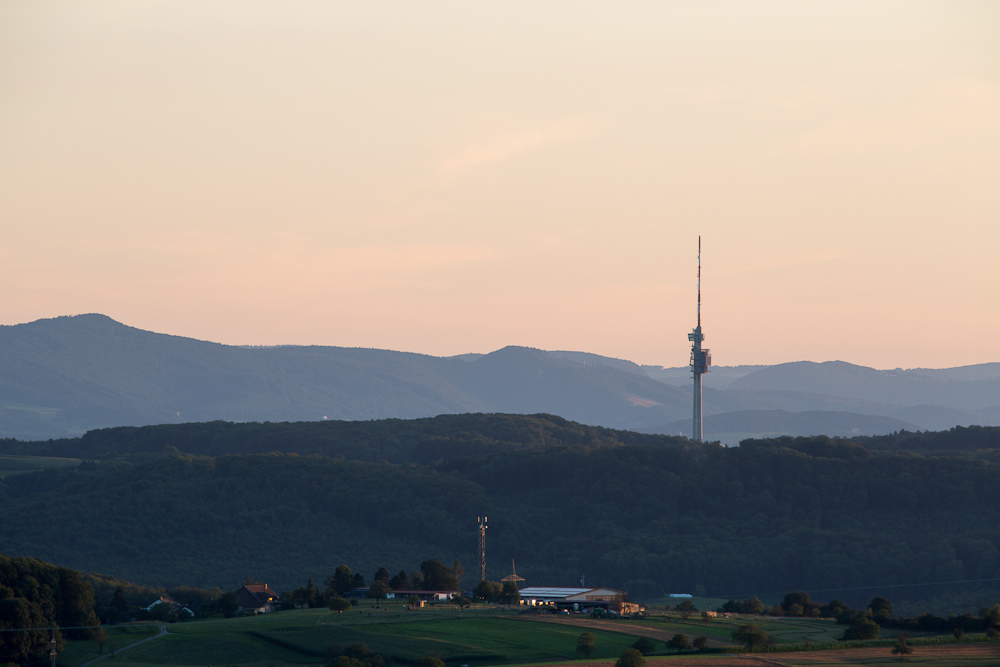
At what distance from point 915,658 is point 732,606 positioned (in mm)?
47737

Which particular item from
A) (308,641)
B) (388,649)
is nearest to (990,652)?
(388,649)

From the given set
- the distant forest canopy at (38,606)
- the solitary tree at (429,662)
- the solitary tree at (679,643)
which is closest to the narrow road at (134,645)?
the distant forest canopy at (38,606)

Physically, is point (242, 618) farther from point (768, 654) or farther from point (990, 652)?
point (990, 652)

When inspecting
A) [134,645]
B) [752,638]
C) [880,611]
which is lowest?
[134,645]

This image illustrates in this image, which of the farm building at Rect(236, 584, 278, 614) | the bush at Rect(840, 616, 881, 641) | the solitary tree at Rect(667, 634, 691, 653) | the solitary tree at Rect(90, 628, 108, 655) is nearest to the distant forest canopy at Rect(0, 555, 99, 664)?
the solitary tree at Rect(90, 628, 108, 655)

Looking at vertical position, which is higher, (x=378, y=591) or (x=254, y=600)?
(x=378, y=591)

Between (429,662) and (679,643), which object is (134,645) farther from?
(679,643)

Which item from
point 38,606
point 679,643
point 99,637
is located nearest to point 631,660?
point 679,643

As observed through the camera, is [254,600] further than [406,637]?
Yes

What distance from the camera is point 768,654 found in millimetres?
120000

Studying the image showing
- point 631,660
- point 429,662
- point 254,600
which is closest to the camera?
point 429,662

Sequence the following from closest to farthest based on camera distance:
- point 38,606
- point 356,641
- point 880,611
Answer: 1. point 356,641
2. point 38,606
3. point 880,611

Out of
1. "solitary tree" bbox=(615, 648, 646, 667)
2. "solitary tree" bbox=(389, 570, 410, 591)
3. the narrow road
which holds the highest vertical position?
"solitary tree" bbox=(389, 570, 410, 591)

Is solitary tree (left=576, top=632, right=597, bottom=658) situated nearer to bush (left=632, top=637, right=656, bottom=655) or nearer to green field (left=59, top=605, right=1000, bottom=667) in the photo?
green field (left=59, top=605, right=1000, bottom=667)
